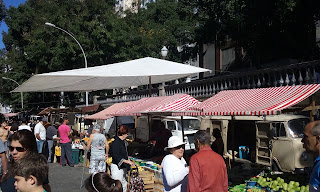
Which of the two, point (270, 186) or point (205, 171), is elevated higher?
point (205, 171)

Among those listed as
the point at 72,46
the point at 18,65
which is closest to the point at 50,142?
the point at 72,46

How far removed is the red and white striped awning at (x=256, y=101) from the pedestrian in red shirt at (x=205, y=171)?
1.48 meters

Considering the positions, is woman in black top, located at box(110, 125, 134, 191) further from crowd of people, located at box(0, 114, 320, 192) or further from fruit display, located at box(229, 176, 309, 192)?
fruit display, located at box(229, 176, 309, 192)

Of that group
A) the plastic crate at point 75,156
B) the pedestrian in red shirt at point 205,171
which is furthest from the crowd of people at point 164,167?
the plastic crate at point 75,156

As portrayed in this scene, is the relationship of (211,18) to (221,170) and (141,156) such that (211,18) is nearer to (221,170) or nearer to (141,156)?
(141,156)

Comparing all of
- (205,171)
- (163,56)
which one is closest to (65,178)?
(163,56)

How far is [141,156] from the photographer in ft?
37.0

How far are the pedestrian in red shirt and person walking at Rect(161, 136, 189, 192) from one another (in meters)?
0.29

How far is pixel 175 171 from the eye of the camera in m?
4.81

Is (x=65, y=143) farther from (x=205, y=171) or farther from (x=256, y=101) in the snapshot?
(x=205, y=171)

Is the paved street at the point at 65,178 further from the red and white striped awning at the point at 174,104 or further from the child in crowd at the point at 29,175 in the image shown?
the child in crowd at the point at 29,175

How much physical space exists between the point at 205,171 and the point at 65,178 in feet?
27.4

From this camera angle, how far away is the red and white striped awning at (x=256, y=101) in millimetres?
5741

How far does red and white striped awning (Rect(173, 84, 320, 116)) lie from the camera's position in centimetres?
574
